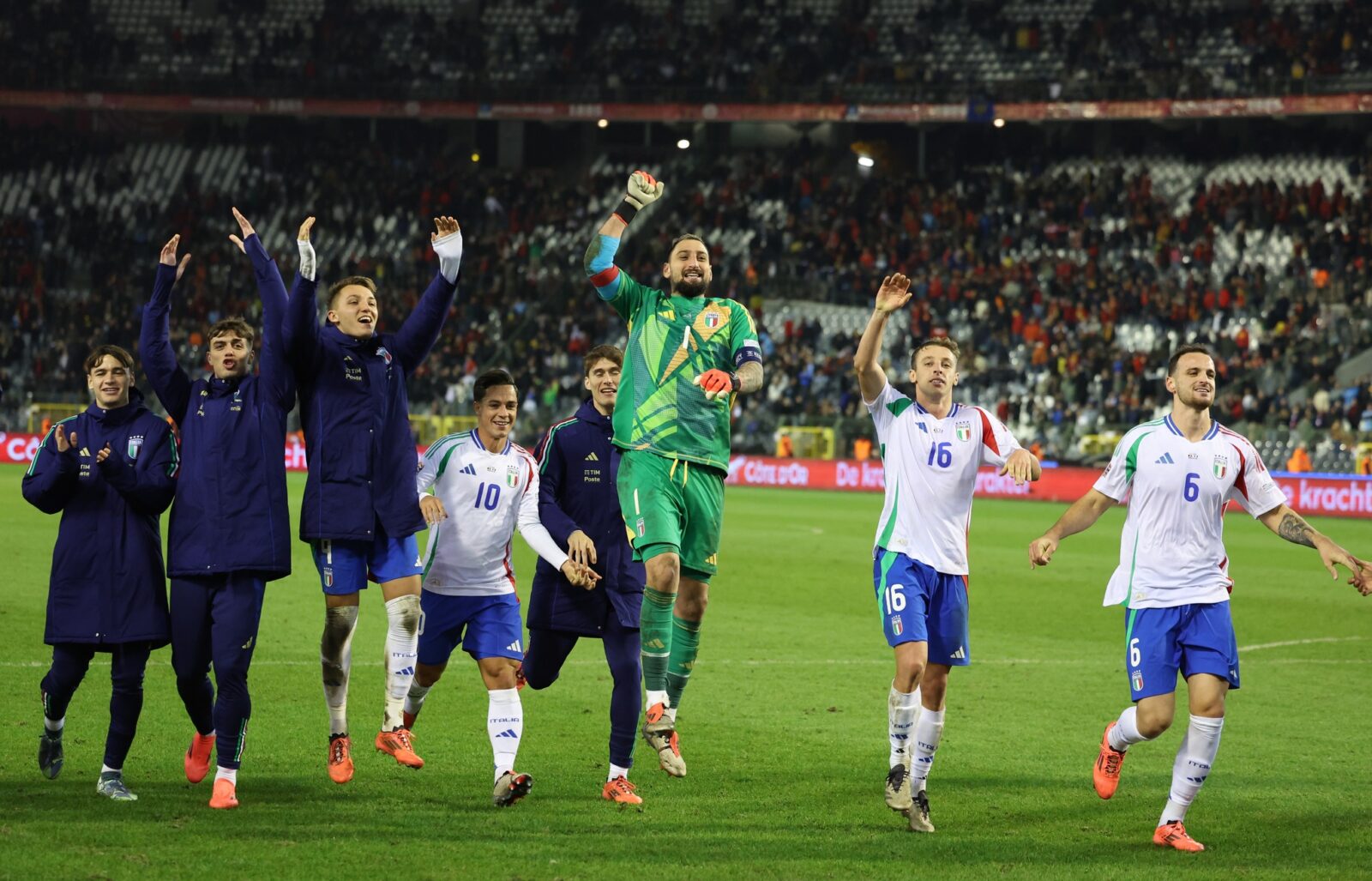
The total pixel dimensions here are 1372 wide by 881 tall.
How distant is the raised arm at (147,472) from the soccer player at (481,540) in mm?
1225

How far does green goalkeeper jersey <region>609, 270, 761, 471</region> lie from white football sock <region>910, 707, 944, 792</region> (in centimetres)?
168

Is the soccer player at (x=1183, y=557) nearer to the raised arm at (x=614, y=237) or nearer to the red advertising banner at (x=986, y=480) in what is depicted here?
the raised arm at (x=614, y=237)

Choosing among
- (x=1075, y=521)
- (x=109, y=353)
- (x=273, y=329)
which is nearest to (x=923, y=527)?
(x=1075, y=521)

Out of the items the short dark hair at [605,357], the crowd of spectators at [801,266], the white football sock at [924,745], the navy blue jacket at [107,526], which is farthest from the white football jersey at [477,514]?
the crowd of spectators at [801,266]

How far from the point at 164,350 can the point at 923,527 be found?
12.3ft

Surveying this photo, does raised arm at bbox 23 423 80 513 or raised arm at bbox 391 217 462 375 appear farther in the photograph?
raised arm at bbox 391 217 462 375

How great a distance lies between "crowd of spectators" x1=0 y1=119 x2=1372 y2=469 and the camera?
35375 millimetres

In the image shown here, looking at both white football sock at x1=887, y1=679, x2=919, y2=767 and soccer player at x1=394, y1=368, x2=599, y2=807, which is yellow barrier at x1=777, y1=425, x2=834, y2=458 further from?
white football sock at x1=887, y1=679, x2=919, y2=767

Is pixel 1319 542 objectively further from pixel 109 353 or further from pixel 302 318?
pixel 109 353

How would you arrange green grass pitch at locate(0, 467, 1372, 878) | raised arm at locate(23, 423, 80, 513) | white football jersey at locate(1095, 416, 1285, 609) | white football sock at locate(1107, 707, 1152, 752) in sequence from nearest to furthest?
green grass pitch at locate(0, 467, 1372, 878)
raised arm at locate(23, 423, 80, 513)
white football jersey at locate(1095, 416, 1285, 609)
white football sock at locate(1107, 707, 1152, 752)

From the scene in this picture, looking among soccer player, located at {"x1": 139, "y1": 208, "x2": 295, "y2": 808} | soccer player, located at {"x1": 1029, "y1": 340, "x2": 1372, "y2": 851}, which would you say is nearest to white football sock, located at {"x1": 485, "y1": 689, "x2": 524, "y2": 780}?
soccer player, located at {"x1": 139, "y1": 208, "x2": 295, "y2": 808}

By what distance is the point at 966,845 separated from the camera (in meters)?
6.98

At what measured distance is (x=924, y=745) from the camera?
7.55 m

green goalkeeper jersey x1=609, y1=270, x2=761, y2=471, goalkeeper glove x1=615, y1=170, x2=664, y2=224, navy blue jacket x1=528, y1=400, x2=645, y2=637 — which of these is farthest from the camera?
green goalkeeper jersey x1=609, y1=270, x2=761, y2=471
